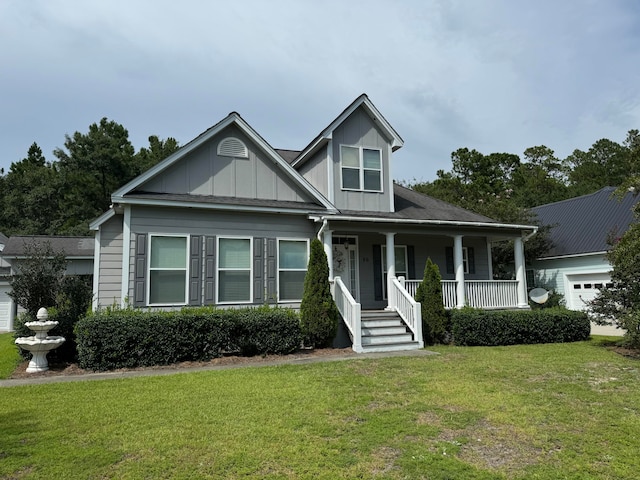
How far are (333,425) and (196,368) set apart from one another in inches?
183

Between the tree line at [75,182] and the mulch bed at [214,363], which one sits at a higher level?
the tree line at [75,182]

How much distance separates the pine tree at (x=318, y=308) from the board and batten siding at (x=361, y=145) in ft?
9.96

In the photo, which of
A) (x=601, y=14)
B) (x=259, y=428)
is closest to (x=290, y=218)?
(x=259, y=428)

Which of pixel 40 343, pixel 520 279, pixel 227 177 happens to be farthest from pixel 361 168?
pixel 40 343

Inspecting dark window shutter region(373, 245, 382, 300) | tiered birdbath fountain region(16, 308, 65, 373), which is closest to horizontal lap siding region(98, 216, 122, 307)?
tiered birdbath fountain region(16, 308, 65, 373)

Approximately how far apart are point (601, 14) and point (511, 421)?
930 cm

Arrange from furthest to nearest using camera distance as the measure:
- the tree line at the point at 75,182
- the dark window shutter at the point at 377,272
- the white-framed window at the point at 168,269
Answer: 1. the tree line at the point at 75,182
2. the dark window shutter at the point at 377,272
3. the white-framed window at the point at 168,269

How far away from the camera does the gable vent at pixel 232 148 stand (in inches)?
473

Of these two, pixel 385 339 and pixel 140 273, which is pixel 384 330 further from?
pixel 140 273

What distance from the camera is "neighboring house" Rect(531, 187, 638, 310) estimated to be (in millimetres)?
19216

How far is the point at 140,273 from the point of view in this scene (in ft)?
34.9

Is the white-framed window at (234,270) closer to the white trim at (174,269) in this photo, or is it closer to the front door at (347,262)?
the white trim at (174,269)

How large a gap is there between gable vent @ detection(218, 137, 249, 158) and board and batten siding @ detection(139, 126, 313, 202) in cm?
8

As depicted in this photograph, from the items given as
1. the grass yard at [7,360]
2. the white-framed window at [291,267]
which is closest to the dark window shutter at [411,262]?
Answer: the white-framed window at [291,267]
